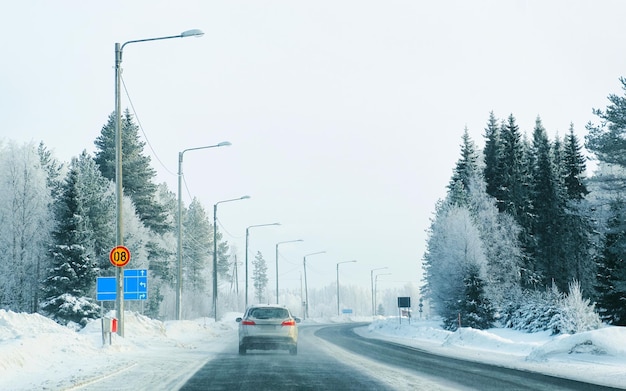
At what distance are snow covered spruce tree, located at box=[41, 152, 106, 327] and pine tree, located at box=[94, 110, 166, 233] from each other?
22413mm

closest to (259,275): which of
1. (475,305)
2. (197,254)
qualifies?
(197,254)

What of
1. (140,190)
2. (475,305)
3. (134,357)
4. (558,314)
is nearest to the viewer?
(134,357)

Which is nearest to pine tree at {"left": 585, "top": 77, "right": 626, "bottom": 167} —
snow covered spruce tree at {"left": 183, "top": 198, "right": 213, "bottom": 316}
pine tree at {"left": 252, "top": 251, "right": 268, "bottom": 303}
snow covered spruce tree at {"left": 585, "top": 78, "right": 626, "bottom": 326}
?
snow covered spruce tree at {"left": 585, "top": 78, "right": 626, "bottom": 326}

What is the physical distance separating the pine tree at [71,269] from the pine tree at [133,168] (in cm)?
2247

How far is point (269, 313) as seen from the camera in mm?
26703

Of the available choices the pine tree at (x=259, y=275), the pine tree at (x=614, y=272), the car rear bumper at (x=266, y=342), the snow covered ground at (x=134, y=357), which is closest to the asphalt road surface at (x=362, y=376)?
the snow covered ground at (x=134, y=357)

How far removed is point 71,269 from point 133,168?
88.6 feet

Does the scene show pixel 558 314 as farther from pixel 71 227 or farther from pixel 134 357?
pixel 71 227

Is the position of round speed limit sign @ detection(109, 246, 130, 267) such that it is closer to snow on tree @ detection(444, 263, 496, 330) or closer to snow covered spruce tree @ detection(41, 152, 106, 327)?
snow covered spruce tree @ detection(41, 152, 106, 327)

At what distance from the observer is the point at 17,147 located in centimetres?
6800

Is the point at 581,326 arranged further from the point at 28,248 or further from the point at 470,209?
the point at 28,248

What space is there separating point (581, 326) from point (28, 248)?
4195 cm

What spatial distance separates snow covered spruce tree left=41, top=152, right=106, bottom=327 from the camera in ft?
176

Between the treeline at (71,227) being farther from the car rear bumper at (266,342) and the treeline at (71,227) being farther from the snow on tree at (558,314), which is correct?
the snow on tree at (558,314)
